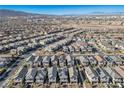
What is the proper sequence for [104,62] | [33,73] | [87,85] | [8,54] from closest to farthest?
[87,85] < [33,73] < [104,62] < [8,54]

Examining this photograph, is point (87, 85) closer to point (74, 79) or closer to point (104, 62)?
point (74, 79)
